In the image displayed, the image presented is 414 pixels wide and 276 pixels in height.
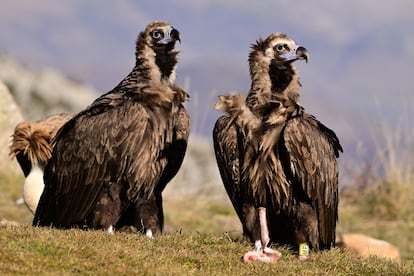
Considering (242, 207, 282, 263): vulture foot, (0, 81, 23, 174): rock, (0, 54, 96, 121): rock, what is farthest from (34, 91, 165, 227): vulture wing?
(0, 54, 96, 121): rock

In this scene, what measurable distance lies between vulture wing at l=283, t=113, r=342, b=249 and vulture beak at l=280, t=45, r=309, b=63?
0.61 meters

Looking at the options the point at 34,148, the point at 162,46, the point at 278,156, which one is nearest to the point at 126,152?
the point at 162,46

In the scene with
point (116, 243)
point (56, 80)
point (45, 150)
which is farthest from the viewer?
point (56, 80)

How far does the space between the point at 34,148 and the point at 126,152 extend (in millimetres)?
3643

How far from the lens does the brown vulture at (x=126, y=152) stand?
32.6 ft

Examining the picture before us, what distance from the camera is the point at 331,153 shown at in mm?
10086

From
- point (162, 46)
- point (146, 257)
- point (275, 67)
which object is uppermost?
point (162, 46)

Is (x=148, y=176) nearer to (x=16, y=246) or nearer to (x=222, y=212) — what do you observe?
(x=16, y=246)

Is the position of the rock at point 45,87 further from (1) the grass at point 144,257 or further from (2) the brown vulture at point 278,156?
(1) the grass at point 144,257

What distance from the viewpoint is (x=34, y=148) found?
1317 cm

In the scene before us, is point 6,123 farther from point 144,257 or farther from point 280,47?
point 144,257

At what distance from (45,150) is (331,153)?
4773 millimetres

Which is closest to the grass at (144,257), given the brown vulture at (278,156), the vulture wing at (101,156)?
the brown vulture at (278,156)

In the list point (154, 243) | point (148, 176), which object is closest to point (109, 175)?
point (148, 176)
